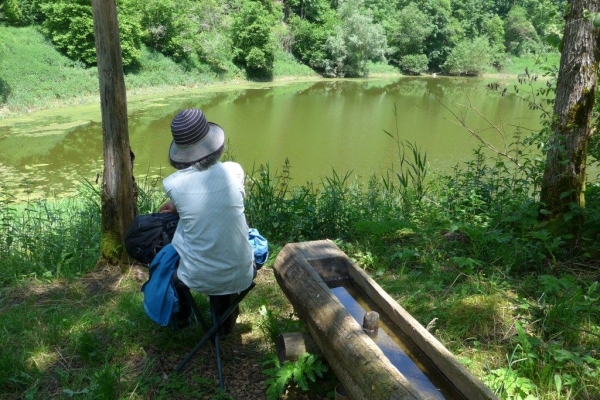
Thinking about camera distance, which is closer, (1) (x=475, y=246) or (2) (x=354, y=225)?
(1) (x=475, y=246)

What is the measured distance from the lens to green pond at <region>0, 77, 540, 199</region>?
10.9m

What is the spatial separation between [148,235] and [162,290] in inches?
11.7

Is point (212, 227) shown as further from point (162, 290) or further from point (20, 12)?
point (20, 12)

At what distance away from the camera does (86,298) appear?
3.18 metres

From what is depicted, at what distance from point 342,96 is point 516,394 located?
25.2 m

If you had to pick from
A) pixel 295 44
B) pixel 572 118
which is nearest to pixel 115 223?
pixel 572 118

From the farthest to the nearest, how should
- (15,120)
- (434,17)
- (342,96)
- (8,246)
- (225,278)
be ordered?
(434,17) → (342,96) → (15,120) → (8,246) → (225,278)

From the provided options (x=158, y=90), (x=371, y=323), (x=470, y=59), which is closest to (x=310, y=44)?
(x=470, y=59)

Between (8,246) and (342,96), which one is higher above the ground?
(8,246)

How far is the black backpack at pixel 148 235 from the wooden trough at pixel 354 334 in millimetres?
694

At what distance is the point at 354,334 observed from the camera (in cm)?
196

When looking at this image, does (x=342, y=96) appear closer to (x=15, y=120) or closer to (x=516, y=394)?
(x=15, y=120)

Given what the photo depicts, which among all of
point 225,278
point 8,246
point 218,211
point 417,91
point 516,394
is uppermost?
point 218,211

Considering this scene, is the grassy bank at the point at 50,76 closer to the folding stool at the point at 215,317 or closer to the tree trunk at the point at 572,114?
the folding stool at the point at 215,317
